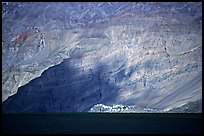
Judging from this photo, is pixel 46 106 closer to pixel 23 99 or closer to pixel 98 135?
pixel 23 99

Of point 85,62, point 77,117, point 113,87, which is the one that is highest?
point 85,62

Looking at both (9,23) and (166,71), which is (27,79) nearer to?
(9,23)

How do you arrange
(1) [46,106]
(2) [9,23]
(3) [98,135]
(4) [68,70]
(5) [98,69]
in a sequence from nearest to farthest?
(3) [98,135], (2) [9,23], (1) [46,106], (5) [98,69], (4) [68,70]

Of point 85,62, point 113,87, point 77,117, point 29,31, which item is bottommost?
point 77,117

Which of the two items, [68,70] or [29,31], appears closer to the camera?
[29,31]

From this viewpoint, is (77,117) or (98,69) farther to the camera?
(98,69)

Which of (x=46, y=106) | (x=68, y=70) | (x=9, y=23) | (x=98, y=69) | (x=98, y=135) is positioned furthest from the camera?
(x=68, y=70)

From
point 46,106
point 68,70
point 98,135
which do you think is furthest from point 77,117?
point 98,135

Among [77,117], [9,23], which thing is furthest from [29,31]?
[77,117]

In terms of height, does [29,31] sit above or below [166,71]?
above
